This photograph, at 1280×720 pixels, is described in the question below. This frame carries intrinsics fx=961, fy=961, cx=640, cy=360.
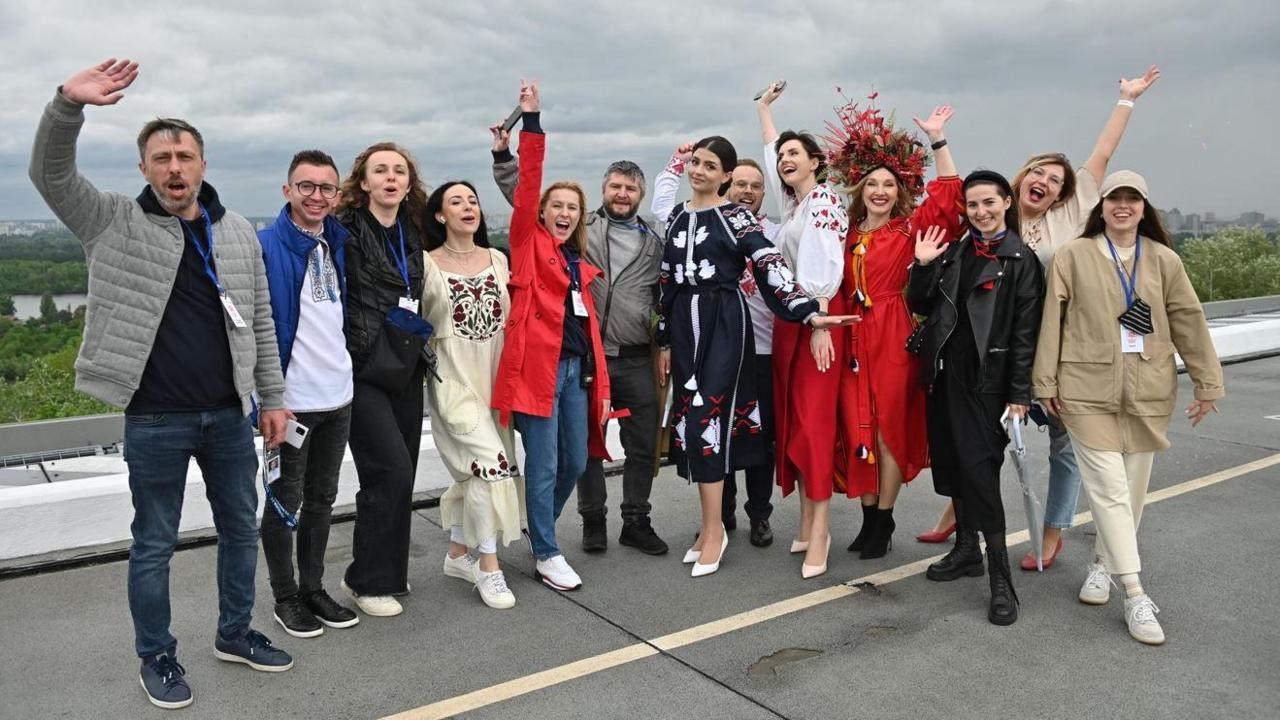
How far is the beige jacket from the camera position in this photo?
4.04 metres

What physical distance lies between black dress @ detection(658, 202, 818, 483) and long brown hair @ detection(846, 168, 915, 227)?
19.3 inches

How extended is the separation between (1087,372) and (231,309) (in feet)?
11.2

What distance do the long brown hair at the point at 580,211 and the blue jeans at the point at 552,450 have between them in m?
0.57

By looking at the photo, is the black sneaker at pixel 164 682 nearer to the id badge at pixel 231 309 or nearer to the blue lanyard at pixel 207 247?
the id badge at pixel 231 309

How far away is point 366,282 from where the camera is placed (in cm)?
397

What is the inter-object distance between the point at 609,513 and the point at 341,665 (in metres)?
2.32

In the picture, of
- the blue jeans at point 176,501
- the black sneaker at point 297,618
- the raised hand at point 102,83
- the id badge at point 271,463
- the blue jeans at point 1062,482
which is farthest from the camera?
the blue jeans at point 1062,482

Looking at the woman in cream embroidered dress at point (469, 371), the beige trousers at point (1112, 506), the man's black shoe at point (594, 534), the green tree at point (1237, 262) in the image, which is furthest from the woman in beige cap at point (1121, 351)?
the green tree at point (1237, 262)

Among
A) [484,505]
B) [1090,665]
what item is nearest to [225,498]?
[484,505]

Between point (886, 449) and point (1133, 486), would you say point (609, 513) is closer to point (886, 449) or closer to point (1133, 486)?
point (886, 449)

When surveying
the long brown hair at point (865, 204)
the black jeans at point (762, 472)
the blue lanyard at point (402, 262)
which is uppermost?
the long brown hair at point (865, 204)

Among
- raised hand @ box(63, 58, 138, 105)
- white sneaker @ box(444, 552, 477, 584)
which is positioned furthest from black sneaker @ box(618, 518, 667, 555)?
raised hand @ box(63, 58, 138, 105)

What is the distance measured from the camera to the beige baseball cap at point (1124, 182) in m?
4.02

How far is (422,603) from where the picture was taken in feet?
14.2
